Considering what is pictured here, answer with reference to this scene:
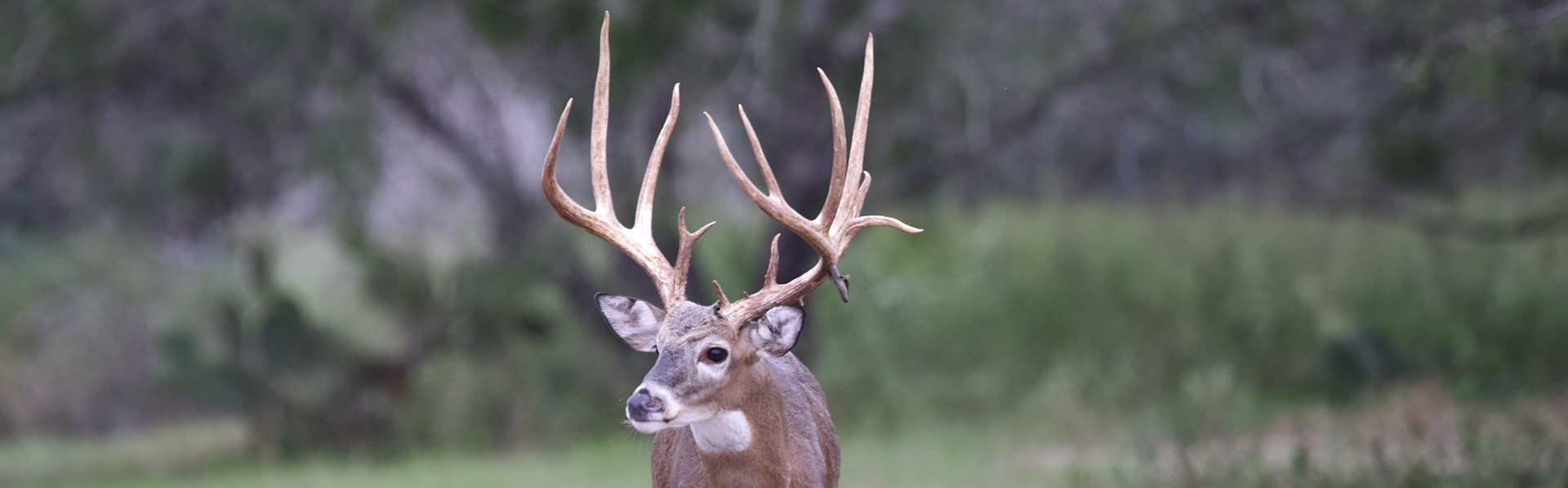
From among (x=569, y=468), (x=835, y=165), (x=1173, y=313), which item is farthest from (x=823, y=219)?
(x=1173, y=313)

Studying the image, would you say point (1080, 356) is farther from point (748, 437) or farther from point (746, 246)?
point (748, 437)

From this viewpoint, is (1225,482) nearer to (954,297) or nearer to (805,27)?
(805,27)

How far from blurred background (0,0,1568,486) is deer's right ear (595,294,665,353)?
466cm

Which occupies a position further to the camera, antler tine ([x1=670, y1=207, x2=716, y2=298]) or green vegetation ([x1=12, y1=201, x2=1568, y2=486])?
green vegetation ([x1=12, y1=201, x2=1568, y2=486])

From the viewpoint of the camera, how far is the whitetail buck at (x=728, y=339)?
4.62 meters

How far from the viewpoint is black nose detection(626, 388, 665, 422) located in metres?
A: 4.36

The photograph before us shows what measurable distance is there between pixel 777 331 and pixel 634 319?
1.66 feet

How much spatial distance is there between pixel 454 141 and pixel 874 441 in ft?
13.3

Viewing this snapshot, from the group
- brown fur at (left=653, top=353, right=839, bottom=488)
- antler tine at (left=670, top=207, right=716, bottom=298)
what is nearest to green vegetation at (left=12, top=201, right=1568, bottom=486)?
brown fur at (left=653, top=353, right=839, bottom=488)

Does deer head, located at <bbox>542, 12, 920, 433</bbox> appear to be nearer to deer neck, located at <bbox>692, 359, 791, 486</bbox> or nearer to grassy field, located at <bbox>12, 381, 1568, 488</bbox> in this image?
deer neck, located at <bbox>692, 359, 791, 486</bbox>

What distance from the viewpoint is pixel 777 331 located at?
188 inches

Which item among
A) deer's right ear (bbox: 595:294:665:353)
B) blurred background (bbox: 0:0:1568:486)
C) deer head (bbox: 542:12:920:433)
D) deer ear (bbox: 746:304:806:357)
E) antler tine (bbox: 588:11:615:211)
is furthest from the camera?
blurred background (bbox: 0:0:1568:486)

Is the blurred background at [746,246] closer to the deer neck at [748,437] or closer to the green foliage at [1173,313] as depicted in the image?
the green foliage at [1173,313]

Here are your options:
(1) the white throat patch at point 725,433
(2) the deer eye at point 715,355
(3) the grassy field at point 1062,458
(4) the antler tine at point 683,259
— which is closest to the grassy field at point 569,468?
(3) the grassy field at point 1062,458
